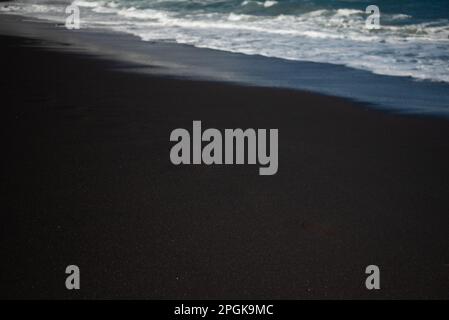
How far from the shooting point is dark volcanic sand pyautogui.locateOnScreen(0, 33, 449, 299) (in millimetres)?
2105

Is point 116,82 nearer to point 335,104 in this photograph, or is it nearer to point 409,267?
point 335,104

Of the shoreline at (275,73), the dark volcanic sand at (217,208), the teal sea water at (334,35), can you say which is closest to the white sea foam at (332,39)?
the teal sea water at (334,35)

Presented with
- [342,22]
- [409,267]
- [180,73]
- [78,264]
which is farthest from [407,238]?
[342,22]

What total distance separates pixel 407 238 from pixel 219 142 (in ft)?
6.14

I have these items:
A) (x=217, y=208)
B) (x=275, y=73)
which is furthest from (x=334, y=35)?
(x=217, y=208)

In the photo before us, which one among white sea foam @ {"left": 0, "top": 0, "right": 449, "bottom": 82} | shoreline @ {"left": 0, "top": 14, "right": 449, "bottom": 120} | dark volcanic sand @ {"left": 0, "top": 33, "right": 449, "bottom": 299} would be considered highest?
white sea foam @ {"left": 0, "top": 0, "right": 449, "bottom": 82}

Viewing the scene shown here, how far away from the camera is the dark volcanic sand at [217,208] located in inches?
82.9

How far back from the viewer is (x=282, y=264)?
2.22 meters

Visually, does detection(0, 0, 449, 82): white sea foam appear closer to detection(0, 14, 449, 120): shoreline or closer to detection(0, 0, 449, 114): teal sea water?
detection(0, 0, 449, 114): teal sea water

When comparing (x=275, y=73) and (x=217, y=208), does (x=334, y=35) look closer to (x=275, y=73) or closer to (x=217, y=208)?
(x=275, y=73)

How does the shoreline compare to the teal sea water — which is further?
the teal sea water

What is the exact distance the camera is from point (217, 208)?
9.00 feet

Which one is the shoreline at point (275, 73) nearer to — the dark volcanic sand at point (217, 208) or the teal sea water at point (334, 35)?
the teal sea water at point (334, 35)

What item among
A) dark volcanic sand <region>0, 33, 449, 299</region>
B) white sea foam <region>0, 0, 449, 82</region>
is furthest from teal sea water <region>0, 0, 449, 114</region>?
dark volcanic sand <region>0, 33, 449, 299</region>
